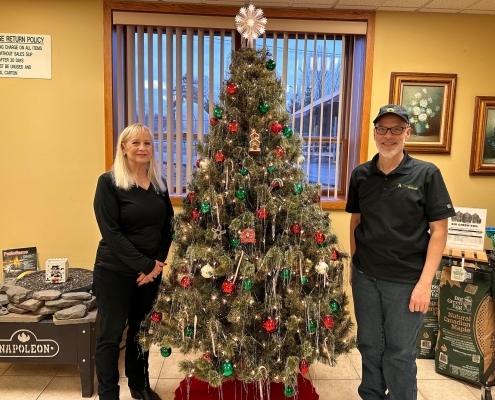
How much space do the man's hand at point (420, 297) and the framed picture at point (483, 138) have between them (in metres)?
1.63

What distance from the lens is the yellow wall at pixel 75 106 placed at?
2.68 meters

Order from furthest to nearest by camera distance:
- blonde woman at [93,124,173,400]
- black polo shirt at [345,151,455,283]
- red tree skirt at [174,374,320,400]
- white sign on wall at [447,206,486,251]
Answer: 1. white sign on wall at [447,206,486,251]
2. red tree skirt at [174,374,320,400]
3. blonde woman at [93,124,173,400]
4. black polo shirt at [345,151,455,283]

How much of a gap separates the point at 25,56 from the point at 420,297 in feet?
9.45

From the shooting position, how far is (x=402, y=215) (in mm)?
1675

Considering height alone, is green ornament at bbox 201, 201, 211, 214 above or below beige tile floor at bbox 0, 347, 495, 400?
above

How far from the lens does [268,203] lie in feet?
5.65

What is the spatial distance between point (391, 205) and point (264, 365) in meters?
0.91

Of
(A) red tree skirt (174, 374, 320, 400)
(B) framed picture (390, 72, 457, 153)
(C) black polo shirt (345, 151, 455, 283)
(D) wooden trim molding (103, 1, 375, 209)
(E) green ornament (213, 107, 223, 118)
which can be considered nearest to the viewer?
(C) black polo shirt (345, 151, 455, 283)

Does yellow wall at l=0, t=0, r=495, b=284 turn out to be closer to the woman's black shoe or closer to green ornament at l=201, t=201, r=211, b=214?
the woman's black shoe

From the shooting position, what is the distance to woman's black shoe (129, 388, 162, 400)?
81.0 inches

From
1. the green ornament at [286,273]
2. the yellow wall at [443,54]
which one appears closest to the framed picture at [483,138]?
the yellow wall at [443,54]

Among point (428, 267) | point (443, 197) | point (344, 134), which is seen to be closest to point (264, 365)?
point (428, 267)

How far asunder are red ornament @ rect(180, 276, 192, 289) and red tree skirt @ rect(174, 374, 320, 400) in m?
0.57

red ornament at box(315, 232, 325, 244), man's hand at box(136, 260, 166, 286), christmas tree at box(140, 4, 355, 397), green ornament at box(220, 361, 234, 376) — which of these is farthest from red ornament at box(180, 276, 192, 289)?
red ornament at box(315, 232, 325, 244)
